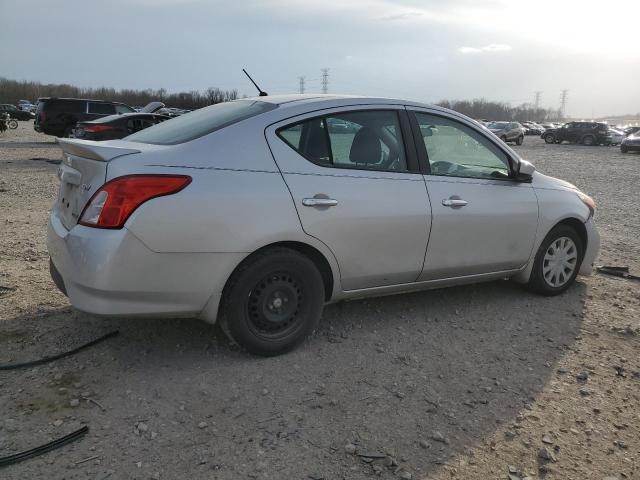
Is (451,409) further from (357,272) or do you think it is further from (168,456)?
(168,456)

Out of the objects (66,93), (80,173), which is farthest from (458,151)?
(66,93)

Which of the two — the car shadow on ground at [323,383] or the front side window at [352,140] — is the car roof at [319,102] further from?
the car shadow on ground at [323,383]

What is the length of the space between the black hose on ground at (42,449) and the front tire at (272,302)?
1018mm

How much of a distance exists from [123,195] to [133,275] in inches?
17.1

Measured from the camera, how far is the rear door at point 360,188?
351 cm

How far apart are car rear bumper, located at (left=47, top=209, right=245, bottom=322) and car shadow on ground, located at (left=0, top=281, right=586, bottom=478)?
0.47m

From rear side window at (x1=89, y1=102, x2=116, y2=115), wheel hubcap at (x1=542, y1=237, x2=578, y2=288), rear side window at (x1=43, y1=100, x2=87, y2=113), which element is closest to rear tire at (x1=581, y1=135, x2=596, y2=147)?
rear side window at (x1=89, y1=102, x2=116, y2=115)

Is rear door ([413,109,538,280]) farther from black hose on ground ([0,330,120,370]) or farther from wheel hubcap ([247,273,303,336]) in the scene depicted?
black hose on ground ([0,330,120,370])

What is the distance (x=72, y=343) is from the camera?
3703mm

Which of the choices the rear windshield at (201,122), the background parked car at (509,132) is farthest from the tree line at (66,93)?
the rear windshield at (201,122)

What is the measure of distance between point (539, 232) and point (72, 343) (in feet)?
12.2

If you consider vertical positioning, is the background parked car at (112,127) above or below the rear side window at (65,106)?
below

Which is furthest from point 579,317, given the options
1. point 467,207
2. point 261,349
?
point 261,349

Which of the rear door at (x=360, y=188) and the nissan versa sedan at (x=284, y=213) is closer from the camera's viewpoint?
the nissan versa sedan at (x=284, y=213)
